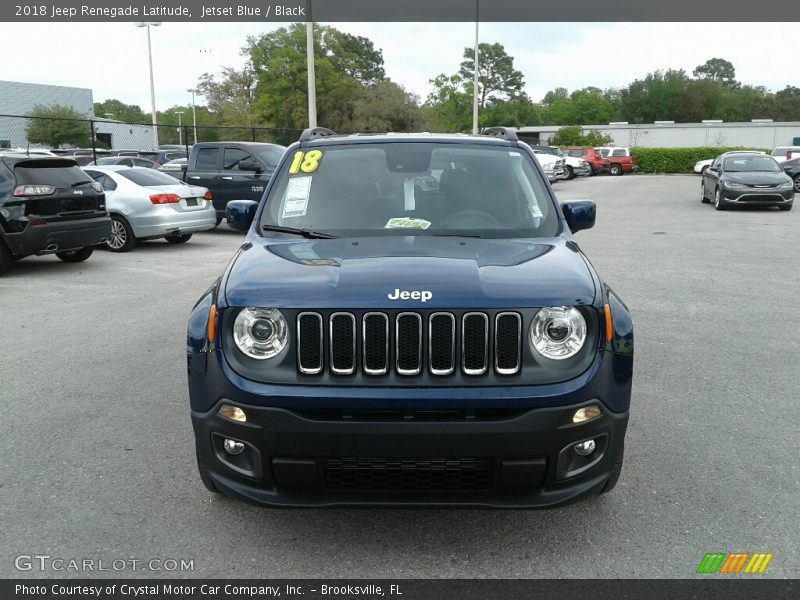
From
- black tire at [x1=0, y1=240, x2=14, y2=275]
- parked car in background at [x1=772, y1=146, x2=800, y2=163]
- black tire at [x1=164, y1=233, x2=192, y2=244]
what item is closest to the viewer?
black tire at [x1=0, y1=240, x2=14, y2=275]

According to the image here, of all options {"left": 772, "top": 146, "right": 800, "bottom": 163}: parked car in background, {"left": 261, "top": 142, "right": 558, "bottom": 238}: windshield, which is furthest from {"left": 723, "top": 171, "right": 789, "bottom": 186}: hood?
{"left": 261, "top": 142, "right": 558, "bottom": 238}: windshield

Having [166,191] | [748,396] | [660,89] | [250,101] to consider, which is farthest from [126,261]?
[660,89]

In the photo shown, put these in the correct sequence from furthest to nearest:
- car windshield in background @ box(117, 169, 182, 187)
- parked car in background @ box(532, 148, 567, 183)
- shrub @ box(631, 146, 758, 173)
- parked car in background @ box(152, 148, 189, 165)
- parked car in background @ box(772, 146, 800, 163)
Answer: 1. shrub @ box(631, 146, 758, 173)
2. parked car in background @ box(772, 146, 800, 163)
3. parked car in background @ box(532, 148, 567, 183)
4. parked car in background @ box(152, 148, 189, 165)
5. car windshield in background @ box(117, 169, 182, 187)

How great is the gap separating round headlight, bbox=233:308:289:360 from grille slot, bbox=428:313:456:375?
602mm

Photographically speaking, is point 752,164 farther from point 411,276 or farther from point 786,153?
point 411,276

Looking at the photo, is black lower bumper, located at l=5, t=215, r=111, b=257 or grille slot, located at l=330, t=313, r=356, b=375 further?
black lower bumper, located at l=5, t=215, r=111, b=257

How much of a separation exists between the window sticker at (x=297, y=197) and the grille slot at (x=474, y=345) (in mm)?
1664

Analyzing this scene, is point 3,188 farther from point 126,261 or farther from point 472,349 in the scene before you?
point 472,349

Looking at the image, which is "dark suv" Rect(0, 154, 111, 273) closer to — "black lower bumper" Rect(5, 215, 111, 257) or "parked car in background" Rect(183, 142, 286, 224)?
"black lower bumper" Rect(5, 215, 111, 257)

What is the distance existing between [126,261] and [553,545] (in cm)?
1055

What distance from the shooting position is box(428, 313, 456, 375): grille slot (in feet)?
10.0

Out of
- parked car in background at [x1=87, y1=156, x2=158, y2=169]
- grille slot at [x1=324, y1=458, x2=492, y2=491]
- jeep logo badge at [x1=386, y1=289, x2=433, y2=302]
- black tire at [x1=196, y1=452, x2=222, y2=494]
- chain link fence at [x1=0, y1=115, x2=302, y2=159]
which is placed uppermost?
chain link fence at [x1=0, y1=115, x2=302, y2=159]

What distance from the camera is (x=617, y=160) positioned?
4909 cm

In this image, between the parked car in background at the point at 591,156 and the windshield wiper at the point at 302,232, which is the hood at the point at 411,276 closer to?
the windshield wiper at the point at 302,232
